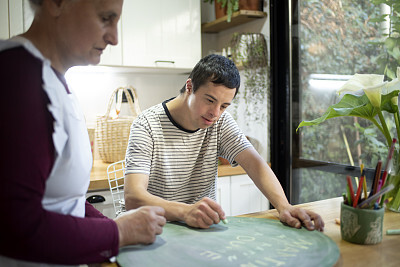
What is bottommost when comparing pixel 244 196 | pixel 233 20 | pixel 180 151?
pixel 244 196

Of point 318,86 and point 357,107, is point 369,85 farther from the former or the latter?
point 318,86

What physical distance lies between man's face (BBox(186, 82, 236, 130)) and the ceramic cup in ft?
2.09

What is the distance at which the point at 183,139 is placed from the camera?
5.22 ft

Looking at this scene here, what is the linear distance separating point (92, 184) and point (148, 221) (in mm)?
1276

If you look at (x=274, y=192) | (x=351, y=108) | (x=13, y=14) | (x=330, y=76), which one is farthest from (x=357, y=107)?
(x=13, y=14)

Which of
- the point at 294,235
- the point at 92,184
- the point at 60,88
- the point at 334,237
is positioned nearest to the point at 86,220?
the point at 60,88

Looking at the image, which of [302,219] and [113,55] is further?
[113,55]

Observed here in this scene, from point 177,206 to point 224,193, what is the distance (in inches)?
55.0

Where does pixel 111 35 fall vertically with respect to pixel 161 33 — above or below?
below

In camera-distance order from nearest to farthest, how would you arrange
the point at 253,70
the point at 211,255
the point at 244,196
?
the point at 211,255
the point at 244,196
the point at 253,70

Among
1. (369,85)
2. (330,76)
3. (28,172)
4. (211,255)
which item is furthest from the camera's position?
(330,76)

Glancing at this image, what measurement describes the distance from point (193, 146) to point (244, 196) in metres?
1.13

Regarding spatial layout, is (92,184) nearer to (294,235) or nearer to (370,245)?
(294,235)

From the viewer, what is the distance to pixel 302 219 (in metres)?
1.12
